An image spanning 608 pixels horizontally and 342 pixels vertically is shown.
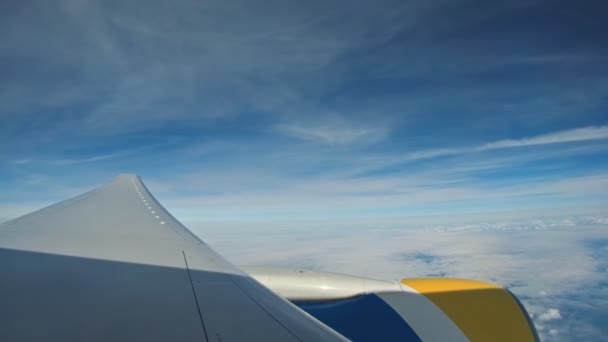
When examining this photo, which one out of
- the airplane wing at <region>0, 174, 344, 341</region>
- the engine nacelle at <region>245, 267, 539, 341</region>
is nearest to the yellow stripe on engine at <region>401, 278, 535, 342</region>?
the engine nacelle at <region>245, 267, 539, 341</region>

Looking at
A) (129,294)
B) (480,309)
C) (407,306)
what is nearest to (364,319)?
(407,306)

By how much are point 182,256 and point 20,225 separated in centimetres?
254

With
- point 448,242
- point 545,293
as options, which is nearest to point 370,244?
point 448,242

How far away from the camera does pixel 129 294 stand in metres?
1.71

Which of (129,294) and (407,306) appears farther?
(407,306)

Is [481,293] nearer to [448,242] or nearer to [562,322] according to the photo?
[562,322]

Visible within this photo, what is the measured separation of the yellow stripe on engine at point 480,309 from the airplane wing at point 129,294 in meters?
3.28

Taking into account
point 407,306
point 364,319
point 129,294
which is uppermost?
point 129,294

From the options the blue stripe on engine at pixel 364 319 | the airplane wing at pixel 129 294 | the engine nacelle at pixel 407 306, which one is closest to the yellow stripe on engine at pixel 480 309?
the engine nacelle at pixel 407 306

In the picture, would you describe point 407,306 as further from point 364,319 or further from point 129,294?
point 129,294

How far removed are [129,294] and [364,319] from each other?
10.4 ft

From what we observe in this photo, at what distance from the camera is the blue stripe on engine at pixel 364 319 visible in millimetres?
3623

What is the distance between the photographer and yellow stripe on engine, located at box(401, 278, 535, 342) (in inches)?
153

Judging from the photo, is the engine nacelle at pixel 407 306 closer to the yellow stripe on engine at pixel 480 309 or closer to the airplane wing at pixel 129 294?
the yellow stripe on engine at pixel 480 309
